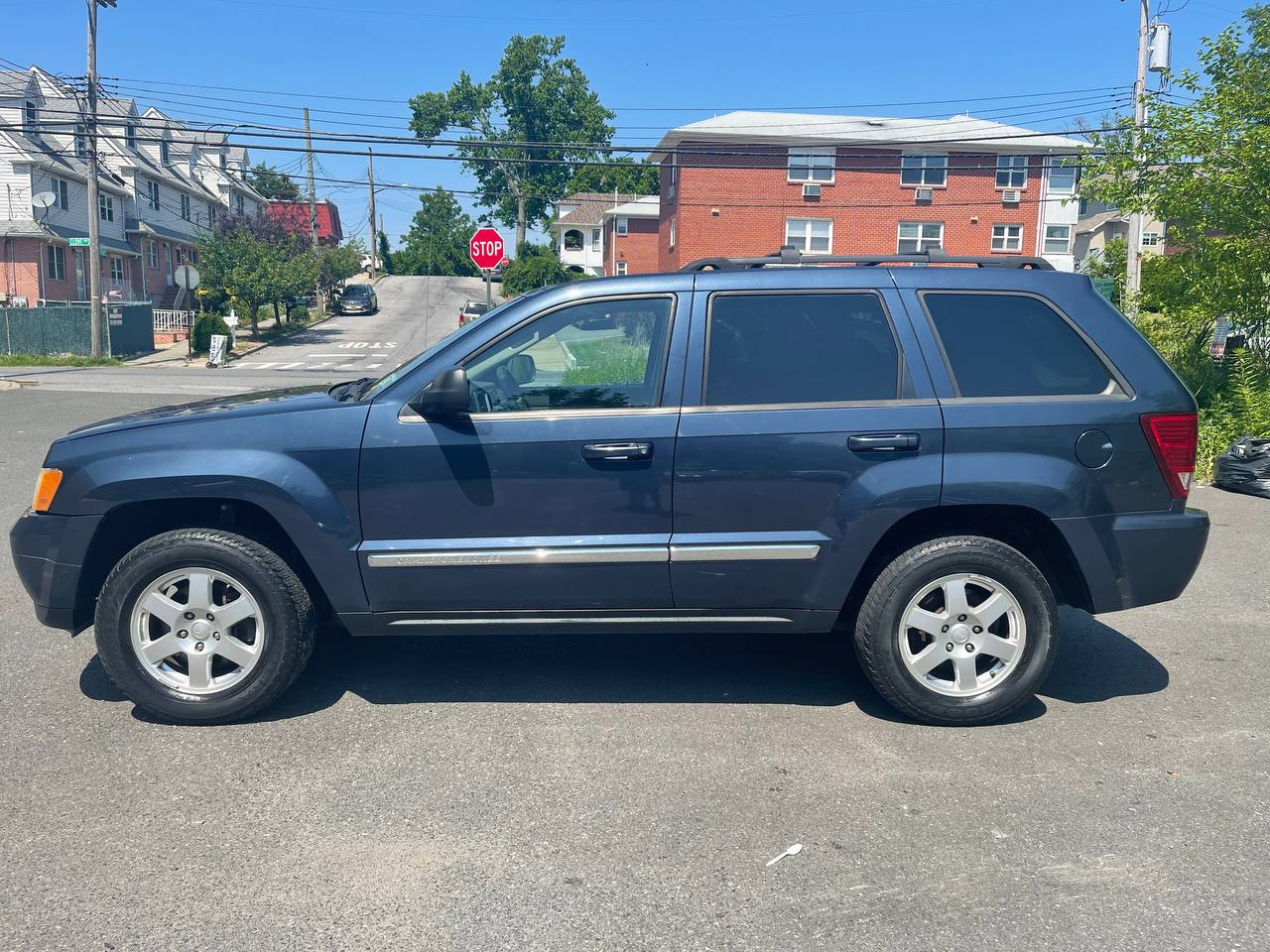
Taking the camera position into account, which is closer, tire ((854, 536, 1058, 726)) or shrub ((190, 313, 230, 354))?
tire ((854, 536, 1058, 726))

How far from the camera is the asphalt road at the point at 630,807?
10.3ft

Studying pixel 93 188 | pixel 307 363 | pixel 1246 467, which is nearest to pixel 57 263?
pixel 93 188

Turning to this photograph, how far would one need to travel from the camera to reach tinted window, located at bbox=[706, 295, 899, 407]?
4.45m

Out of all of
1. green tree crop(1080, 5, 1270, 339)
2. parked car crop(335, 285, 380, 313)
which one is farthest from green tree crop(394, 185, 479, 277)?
green tree crop(1080, 5, 1270, 339)

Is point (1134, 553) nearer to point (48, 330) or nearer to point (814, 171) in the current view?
point (48, 330)

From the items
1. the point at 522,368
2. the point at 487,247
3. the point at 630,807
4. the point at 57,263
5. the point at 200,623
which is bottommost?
the point at 630,807

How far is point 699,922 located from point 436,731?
5.51 ft

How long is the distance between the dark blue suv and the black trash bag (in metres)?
6.18

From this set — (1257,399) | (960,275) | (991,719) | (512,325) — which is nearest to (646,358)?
(512,325)

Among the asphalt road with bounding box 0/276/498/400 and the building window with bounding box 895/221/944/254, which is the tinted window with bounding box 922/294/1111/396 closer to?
the asphalt road with bounding box 0/276/498/400

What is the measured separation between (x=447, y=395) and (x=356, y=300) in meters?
54.2

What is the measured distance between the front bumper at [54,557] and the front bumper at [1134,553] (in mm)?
4060

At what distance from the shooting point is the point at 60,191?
40.8m

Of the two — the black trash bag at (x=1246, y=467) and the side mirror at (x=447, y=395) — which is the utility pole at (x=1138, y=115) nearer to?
the black trash bag at (x=1246, y=467)
